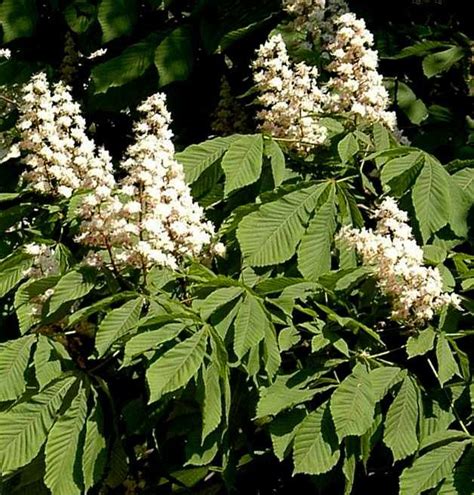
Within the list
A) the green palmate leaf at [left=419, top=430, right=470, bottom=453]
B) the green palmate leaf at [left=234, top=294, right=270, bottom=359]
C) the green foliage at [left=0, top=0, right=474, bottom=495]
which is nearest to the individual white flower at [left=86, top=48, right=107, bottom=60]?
the green foliage at [left=0, top=0, right=474, bottom=495]

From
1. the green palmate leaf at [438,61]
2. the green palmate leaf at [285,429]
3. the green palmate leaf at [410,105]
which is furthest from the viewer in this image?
the green palmate leaf at [410,105]

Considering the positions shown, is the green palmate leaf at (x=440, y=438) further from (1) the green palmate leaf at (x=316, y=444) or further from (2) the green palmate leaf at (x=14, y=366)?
(2) the green palmate leaf at (x=14, y=366)

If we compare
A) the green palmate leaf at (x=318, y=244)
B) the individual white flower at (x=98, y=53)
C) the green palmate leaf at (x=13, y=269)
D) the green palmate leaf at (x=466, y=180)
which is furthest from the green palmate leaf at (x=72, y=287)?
the individual white flower at (x=98, y=53)

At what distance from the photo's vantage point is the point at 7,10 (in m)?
3.13

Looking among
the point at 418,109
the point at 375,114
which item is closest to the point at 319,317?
the point at 375,114

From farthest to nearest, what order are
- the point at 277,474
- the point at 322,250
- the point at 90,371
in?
the point at 277,474 → the point at 322,250 → the point at 90,371

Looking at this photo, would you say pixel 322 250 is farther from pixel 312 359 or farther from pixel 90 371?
pixel 90 371

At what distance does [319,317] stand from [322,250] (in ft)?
0.49

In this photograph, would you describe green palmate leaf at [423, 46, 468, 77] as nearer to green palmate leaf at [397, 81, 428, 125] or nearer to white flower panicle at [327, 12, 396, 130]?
green palmate leaf at [397, 81, 428, 125]

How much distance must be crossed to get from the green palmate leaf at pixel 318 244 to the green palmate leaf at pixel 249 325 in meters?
0.27

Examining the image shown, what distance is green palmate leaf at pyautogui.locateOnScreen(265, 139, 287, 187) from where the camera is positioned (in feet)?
7.79

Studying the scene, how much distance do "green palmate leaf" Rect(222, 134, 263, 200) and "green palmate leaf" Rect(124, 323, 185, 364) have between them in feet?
1.73

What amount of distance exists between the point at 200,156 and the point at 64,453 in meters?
0.85

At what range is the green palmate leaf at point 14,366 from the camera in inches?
75.9
